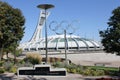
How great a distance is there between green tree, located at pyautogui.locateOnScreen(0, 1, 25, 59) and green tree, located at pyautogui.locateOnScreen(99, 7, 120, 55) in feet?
49.8

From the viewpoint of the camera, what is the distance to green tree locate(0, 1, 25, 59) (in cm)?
4197

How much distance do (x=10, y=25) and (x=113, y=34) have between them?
17.7 m

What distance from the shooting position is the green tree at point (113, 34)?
32.2m

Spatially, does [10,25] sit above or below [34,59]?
above

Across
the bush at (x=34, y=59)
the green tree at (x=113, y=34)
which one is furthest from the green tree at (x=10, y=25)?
the green tree at (x=113, y=34)

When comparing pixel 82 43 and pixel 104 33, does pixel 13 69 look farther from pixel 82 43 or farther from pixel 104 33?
pixel 82 43

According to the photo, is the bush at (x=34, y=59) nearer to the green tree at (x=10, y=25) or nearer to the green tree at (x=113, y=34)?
the green tree at (x=10, y=25)

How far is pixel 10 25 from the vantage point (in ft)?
144

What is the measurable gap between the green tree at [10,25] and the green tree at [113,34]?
1519cm

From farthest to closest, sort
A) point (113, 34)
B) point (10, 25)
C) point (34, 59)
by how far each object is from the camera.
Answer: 1. point (34, 59)
2. point (10, 25)
3. point (113, 34)

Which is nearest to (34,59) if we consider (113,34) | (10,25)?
(10,25)

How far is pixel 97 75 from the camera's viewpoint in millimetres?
29047

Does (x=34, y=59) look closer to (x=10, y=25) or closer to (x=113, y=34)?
(x=10, y=25)

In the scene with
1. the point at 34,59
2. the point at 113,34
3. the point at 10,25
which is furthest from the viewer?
the point at 34,59
